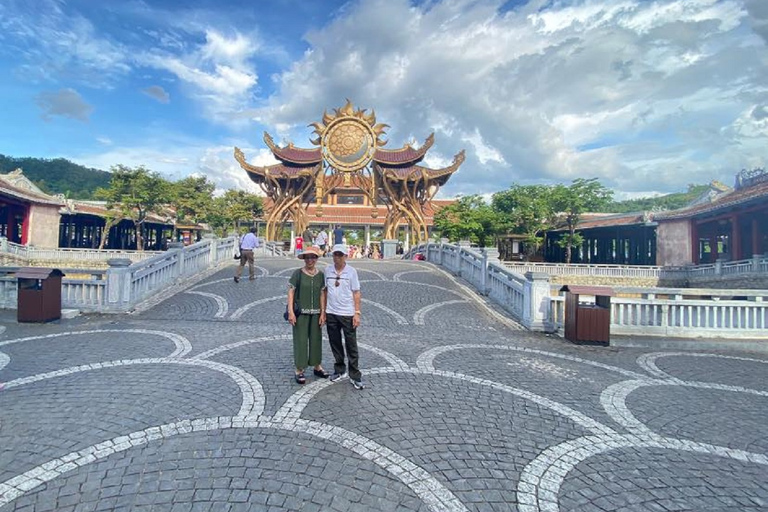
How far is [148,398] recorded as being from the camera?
13.3 feet

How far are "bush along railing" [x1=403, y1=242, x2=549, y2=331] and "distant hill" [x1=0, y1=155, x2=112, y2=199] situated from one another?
62.1 metres

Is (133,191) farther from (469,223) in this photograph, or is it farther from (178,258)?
(469,223)

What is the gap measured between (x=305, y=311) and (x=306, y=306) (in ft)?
0.20

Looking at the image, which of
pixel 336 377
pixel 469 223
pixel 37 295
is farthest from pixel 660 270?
pixel 37 295

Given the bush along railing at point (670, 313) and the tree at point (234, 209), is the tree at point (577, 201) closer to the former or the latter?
the bush along railing at point (670, 313)

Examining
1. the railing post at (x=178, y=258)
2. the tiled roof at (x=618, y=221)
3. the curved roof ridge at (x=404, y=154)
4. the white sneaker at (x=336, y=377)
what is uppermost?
the curved roof ridge at (x=404, y=154)

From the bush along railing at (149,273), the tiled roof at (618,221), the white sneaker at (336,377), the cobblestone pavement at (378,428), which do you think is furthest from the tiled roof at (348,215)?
the white sneaker at (336,377)

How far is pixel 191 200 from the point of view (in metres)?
34.7

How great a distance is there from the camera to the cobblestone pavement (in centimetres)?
264

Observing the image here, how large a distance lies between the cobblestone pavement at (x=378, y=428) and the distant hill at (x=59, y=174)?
214 feet

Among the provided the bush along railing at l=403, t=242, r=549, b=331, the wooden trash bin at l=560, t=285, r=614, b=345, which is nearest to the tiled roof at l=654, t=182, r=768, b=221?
the bush along railing at l=403, t=242, r=549, b=331

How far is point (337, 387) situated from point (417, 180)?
89.2 ft

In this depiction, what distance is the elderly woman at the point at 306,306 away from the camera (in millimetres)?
4457

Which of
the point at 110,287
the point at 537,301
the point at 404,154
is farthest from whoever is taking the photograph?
the point at 404,154
